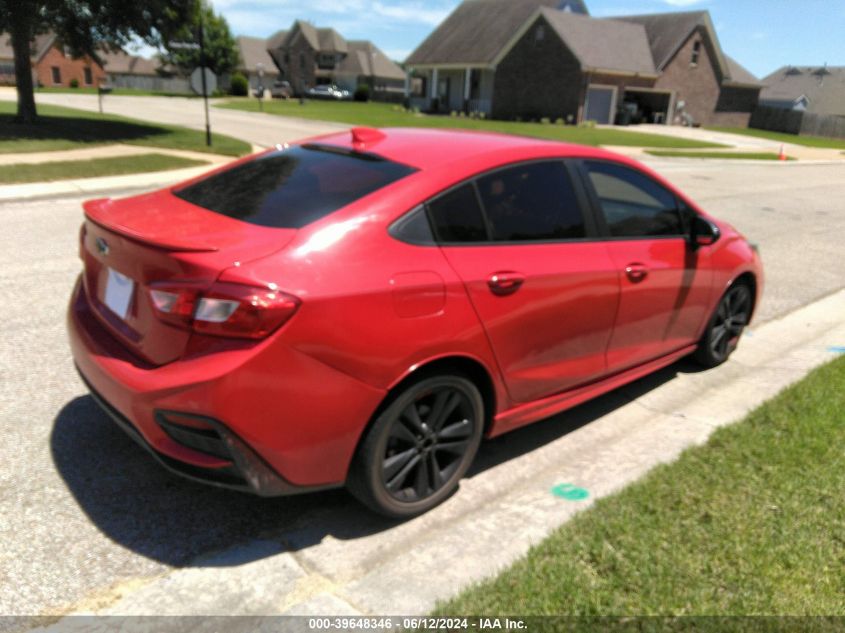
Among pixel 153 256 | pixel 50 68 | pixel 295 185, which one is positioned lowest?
pixel 153 256

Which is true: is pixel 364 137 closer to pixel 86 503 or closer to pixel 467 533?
pixel 467 533

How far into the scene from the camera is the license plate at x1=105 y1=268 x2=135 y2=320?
2932 mm

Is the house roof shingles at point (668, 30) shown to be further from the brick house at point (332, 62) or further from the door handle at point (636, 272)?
the door handle at point (636, 272)

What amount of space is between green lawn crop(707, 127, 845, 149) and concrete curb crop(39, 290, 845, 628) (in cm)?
4188

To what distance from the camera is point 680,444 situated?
3.97 m

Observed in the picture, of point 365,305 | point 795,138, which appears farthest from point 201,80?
point 795,138

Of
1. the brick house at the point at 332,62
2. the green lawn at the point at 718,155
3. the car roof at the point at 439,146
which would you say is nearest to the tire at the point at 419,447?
the car roof at the point at 439,146

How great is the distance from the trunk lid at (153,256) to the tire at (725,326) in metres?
3.41

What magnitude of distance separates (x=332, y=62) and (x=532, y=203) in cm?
8484

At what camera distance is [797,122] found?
1977 inches

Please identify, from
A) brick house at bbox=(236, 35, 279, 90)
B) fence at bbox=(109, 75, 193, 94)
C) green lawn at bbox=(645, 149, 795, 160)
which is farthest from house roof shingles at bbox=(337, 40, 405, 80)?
green lawn at bbox=(645, 149, 795, 160)

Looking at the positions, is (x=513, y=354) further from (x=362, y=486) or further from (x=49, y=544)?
(x=49, y=544)

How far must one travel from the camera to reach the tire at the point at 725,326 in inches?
195

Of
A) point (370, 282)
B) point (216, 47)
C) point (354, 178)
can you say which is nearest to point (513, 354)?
point (370, 282)
